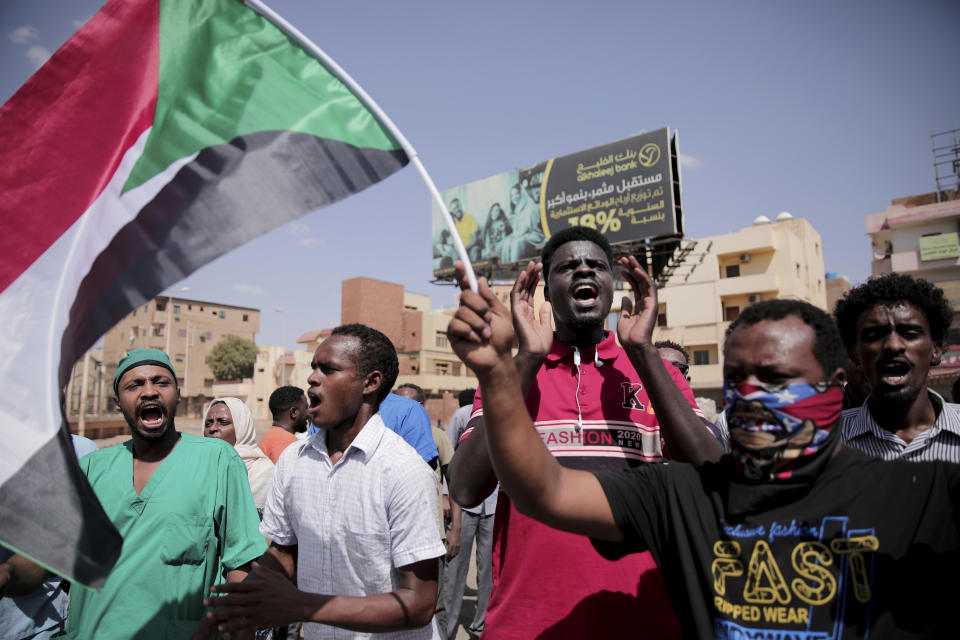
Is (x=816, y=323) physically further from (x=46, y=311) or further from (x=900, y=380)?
(x=46, y=311)

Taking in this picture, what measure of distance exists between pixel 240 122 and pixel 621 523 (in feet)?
6.19

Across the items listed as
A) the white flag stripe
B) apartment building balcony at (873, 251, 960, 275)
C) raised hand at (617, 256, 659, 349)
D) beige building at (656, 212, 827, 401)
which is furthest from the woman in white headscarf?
apartment building balcony at (873, 251, 960, 275)

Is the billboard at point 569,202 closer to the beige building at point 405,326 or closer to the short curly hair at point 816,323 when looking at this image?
the beige building at point 405,326

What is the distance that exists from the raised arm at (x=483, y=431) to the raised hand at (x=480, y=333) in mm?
495

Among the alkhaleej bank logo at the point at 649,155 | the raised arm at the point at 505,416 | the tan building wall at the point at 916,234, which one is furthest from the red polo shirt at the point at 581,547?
the tan building wall at the point at 916,234

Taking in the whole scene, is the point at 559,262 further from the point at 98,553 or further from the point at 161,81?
the point at 98,553

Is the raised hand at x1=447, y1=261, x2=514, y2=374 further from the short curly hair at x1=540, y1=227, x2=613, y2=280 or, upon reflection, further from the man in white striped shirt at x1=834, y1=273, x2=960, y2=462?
the man in white striped shirt at x1=834, y1=273, x2=960, y2=462

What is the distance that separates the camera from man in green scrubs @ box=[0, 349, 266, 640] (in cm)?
249

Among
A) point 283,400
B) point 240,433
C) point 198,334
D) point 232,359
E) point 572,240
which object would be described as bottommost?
point 240,433

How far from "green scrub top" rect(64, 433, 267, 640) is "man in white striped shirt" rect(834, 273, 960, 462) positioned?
2.66 meters

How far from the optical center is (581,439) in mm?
2205

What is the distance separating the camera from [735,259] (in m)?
37.8

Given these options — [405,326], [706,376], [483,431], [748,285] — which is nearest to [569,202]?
[706,376]

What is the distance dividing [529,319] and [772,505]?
0.97 metres
